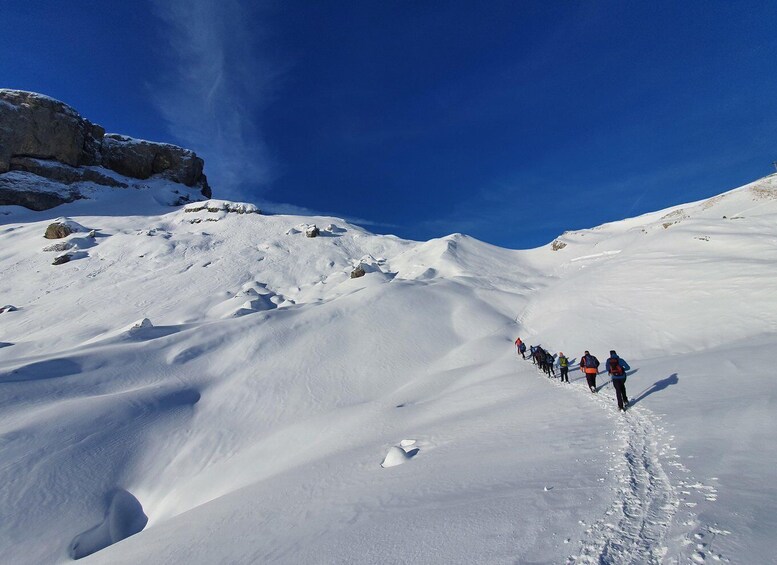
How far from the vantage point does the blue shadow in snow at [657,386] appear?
9805mm

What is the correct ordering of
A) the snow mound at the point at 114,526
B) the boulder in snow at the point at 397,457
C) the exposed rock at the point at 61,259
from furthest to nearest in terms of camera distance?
the exposed rock at the point at 61,259 → the snow mound at the point at 114,526 → the boulder in snow at the point at 397,457

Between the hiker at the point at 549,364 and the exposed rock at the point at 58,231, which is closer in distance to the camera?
the hiker at the point at 549,364

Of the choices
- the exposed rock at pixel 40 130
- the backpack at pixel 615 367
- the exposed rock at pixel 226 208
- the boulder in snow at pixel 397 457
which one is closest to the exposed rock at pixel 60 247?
the exposed rock at pixel 226 208

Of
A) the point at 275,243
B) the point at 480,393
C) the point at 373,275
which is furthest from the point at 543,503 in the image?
the point at 275,243

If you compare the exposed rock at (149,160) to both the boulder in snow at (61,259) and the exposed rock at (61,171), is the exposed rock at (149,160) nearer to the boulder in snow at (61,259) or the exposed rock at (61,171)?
the exposed rock at (61,171)

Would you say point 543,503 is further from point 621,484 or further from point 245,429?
point 245,429

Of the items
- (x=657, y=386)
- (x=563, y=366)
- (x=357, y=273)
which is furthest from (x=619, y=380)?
(x=357, y=273)

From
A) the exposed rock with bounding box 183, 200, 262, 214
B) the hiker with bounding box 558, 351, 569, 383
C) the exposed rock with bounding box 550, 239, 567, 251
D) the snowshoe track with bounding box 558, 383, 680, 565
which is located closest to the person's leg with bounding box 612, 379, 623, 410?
the snowshoe track with bounding box 558, 383, 680, 565

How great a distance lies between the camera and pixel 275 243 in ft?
165

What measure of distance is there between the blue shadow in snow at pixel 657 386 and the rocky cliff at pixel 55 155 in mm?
86769

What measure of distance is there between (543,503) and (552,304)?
78.4 feet

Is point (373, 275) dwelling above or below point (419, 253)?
below

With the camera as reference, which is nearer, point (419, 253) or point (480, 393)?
point (480, 393)

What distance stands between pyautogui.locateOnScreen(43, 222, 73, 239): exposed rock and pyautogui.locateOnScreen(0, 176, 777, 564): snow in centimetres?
1115
